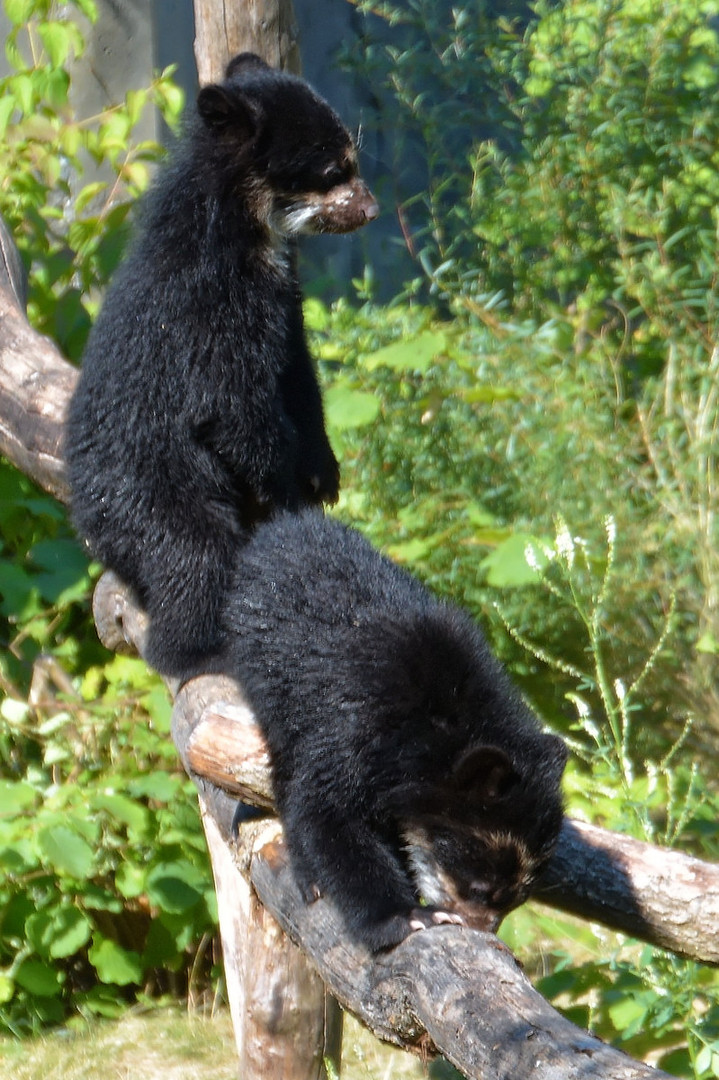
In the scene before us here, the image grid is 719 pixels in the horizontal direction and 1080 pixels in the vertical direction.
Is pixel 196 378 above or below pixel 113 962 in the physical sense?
above

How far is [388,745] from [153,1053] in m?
2.62

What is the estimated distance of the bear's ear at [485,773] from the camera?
2623 millimetres

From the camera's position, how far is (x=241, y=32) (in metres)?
4.22

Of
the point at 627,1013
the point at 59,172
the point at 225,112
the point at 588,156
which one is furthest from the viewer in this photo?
the point at 588,156

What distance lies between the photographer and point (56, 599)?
4637 millimetres

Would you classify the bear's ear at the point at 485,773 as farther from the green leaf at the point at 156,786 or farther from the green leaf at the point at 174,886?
the green leaf at the point at 174,886

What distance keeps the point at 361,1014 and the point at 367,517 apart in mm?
3181

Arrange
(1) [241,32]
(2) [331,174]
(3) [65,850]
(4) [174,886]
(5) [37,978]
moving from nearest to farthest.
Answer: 1. (3) [65,850]
2. (2) [331,174]
3. (1) [241,32]
4. (4) [174,886]
5. (5) [37,978]

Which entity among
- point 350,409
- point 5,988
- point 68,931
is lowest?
point 5,988

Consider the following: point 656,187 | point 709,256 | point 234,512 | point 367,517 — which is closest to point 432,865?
point 234,512

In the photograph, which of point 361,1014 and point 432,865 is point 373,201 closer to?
point 432,865

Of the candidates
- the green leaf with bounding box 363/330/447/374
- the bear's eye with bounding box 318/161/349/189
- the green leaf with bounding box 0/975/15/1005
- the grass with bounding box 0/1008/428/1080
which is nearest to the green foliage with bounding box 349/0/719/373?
the green leaf with bounding box 363/330/447/374

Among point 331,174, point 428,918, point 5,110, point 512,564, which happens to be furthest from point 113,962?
point 5,110

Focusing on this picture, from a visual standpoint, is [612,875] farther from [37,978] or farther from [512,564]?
[37,978]
